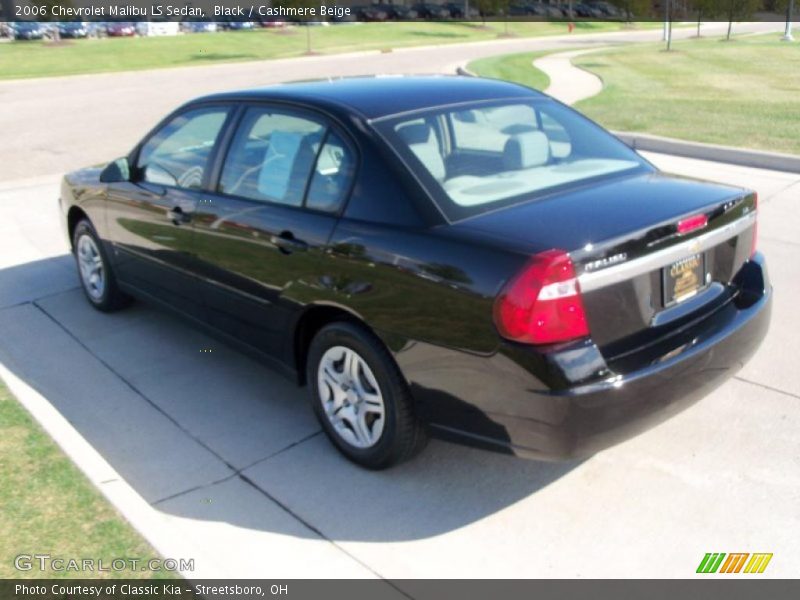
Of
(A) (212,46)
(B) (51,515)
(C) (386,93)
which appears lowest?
(B) (51,515)

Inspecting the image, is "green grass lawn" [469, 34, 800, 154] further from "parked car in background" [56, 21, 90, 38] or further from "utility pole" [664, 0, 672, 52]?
"parked car in background" [56, 21, 90, 38]

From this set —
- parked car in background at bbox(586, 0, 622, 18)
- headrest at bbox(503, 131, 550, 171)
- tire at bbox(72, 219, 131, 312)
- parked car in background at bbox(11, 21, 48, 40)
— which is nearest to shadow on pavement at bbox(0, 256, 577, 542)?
tire at bbox(72, 219, 131, 312)

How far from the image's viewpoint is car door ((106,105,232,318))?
464 centimetres

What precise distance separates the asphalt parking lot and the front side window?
1110 millimetres

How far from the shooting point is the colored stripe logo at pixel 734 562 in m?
3.07

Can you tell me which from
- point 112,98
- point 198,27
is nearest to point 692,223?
point 112,98

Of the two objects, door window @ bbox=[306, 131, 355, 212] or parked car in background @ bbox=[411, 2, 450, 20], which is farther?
parked car in background @ bbox=[411, 2, 450, 20]

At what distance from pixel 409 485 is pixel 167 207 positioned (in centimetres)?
220

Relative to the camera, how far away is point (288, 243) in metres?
3.90

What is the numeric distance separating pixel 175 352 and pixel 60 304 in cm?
148

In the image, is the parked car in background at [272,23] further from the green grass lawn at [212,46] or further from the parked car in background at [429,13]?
the parked car in background at [429,13]

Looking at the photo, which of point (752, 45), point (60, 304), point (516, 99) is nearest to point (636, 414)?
point (516, 99)

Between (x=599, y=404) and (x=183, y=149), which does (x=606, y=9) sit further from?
(x=599, y=404)

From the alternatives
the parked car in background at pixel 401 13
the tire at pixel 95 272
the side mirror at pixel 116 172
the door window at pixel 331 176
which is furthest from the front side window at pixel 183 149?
the parked car in background at pixel 401 13
